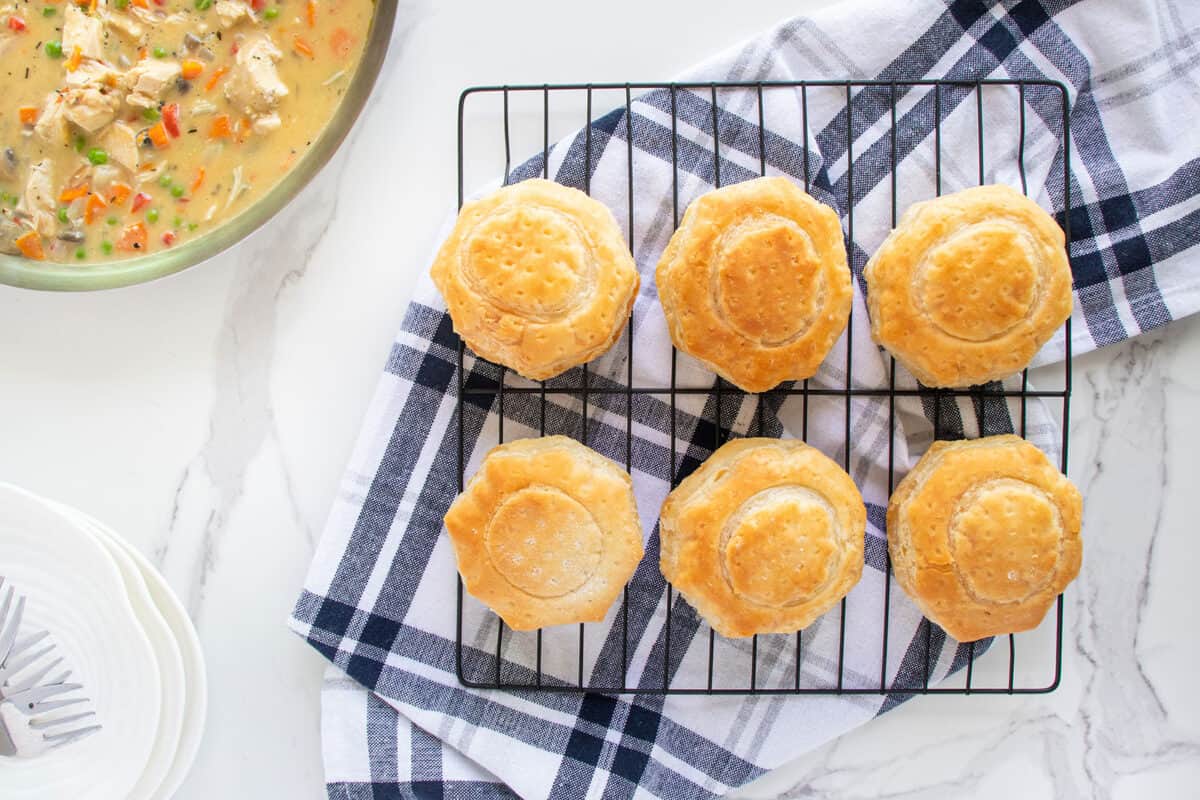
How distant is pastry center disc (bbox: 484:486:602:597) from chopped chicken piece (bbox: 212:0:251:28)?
1.34 meters

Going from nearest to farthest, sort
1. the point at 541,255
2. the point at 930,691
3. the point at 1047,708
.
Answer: the point at 541,255 → the point at 930,691 → the point at 1047,708

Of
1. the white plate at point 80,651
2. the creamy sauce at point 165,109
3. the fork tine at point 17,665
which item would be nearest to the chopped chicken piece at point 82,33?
the creamy sauce at point 165,109

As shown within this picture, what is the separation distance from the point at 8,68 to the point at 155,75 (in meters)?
0.38

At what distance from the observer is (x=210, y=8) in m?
2.40

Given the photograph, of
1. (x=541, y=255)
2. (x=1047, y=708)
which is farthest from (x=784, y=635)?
(x=541, y=255)

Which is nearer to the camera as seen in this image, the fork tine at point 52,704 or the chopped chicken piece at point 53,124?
the fork tine at point 52,704

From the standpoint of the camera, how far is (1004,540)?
6.99 feet

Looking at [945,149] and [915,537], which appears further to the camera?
[945,149]

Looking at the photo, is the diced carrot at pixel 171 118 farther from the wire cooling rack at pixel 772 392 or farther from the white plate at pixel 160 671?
the white plate at pixel 160 671

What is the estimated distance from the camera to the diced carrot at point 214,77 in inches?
94.3

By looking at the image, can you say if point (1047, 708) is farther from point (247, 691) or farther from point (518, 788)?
point (247, 691)

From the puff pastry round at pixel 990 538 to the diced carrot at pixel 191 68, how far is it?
197 centimetres

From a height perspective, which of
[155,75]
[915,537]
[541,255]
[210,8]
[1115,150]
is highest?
[210,8]

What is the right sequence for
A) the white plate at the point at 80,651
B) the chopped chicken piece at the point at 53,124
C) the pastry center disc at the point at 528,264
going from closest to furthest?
1. the pastry center disc at the point at 528,264
2. the white plate at the point at 80,651
3. the chopped chicken piece at the point at 53,124
